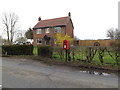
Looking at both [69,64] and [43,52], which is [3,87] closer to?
[69,64]

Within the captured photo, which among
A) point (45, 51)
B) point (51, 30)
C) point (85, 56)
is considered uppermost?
point (51, 30)

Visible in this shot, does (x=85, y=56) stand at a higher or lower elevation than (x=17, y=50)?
lower

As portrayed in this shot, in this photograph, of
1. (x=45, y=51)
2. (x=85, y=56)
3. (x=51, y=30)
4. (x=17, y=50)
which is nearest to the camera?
(x=85, y=56)

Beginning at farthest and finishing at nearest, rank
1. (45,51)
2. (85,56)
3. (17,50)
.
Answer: (17,50) < (45,51) < (85,56)

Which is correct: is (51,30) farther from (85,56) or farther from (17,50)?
(85,56)

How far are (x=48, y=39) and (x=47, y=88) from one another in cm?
2529

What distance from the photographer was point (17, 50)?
12094 millimetres

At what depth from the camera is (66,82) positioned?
479 centimetres

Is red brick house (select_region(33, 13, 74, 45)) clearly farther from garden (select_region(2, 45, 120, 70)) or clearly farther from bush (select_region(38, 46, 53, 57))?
garden (select_region(2, 45, 120, 70))

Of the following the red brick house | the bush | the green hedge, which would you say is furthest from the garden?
the red brick house

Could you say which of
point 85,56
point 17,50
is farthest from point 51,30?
point 85,56

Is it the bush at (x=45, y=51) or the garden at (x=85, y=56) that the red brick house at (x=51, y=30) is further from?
the garden at (x=85, y=56)

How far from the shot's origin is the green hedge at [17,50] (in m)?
11.9

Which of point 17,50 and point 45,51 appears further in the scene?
point 17,50
